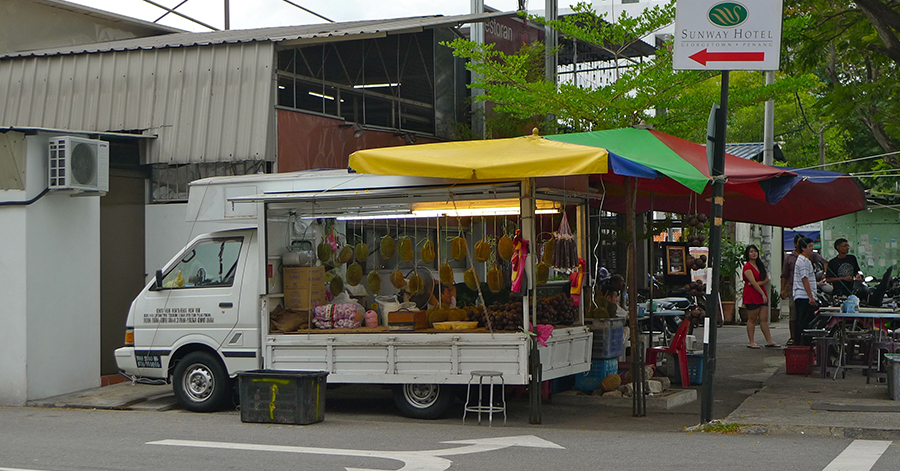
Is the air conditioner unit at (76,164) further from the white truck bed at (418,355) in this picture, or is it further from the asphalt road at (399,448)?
the white truck bed at (418,355)

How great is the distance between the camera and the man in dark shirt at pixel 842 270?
1542 centimetres

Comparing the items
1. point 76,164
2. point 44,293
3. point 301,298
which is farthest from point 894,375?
point 44,293

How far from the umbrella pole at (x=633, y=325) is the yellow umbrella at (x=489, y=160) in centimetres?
182

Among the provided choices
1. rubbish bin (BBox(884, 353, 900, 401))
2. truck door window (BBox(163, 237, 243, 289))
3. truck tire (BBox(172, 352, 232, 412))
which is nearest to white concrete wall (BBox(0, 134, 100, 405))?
truck door window (BBox(163, 237, 243, 289))

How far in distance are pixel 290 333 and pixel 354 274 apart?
1.05 meters

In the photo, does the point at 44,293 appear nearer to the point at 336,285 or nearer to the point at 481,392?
the point at 336,285

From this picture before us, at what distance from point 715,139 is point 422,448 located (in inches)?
163

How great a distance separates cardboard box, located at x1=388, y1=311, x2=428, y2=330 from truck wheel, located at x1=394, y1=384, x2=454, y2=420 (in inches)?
25.0

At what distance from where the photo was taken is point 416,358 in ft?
32.6

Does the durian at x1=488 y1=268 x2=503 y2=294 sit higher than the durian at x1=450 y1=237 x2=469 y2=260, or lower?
lower

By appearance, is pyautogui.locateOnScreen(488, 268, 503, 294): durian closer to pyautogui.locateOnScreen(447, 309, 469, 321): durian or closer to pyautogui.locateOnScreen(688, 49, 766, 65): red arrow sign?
pyautogui.locateOnScreen(447, 309, 469, 321): durian

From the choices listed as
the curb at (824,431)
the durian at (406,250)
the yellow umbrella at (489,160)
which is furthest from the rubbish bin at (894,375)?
the durian at (406,250)

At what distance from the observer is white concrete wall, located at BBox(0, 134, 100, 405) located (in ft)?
39.6

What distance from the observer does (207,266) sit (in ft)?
36.6
